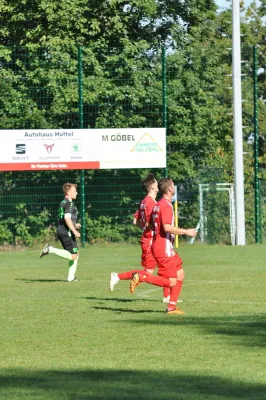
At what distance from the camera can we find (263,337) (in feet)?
38.5

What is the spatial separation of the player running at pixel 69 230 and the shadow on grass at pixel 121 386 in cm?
1053

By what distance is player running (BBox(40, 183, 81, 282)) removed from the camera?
2020 cm

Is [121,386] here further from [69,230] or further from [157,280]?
[69,230]

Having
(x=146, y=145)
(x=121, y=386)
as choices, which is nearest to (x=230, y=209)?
(x=146, y=145)

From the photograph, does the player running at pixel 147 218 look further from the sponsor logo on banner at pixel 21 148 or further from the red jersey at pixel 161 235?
the sponsor logo on banner at pixel 21 148

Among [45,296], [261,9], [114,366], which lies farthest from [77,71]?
[261,9]

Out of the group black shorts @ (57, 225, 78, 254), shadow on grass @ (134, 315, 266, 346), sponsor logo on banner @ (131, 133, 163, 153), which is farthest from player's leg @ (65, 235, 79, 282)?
sponsor logo on banner @ (131, 133, 163, 153)

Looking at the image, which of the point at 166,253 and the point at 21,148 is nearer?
the point at 166,253

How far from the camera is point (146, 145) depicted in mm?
32188

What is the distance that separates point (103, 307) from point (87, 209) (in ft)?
56.4

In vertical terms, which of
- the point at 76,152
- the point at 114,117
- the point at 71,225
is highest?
the point at 114,117

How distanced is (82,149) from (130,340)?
66.7 ft

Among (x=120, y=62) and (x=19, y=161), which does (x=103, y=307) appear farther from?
(x=120, y=62)

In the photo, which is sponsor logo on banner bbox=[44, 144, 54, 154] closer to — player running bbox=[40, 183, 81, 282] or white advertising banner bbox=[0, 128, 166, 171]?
white advertising banner bbox=[0, 128, 166, 171]
